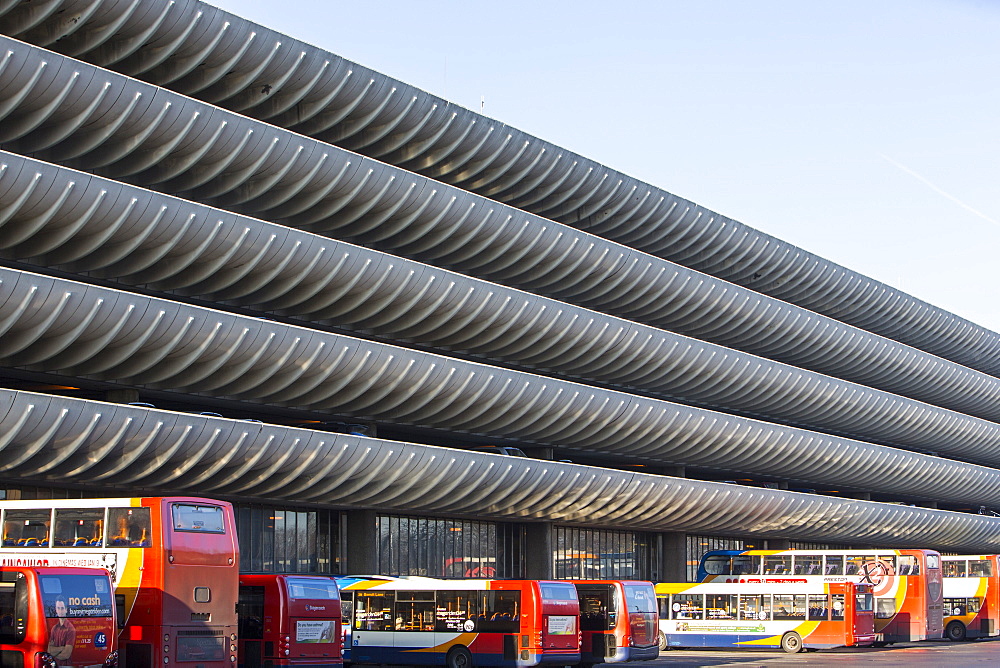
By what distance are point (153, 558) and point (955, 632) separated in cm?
4275

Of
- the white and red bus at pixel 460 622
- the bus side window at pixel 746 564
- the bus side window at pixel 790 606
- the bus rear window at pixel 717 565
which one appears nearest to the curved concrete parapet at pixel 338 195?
the bus rear window at pixel 717 565

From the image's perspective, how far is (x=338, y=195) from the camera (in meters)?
50.3

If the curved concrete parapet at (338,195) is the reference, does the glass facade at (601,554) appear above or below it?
below

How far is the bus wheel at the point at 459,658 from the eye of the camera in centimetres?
3588

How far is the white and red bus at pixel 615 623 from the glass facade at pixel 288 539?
730 inches

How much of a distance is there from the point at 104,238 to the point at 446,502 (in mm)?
19238

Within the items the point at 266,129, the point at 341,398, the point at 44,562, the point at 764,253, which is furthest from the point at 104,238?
the point at 764,253

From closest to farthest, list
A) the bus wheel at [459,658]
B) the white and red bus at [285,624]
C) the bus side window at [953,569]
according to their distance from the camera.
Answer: the white and red bus at [285,624] → the bus wheel at [459,658] → the bus side window at [953,569]

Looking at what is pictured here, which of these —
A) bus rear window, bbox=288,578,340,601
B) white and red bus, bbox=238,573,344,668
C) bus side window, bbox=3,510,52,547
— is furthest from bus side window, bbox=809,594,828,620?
bus side window, bbox=3,510,52,547

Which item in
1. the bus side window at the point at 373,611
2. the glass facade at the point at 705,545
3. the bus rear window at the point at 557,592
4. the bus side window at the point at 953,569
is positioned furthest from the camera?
the glass facade at the point at 705,545

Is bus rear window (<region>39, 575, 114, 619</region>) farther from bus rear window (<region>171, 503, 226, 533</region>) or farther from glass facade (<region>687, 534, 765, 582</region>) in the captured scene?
glass facade (<region>687, 534, 765, 582</region>)

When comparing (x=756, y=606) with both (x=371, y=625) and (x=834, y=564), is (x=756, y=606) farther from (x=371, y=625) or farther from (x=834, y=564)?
(x=371, y=625)

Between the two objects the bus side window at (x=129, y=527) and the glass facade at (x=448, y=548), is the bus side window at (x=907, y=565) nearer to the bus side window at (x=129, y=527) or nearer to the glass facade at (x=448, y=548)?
the glass facade at (x=448, y=548)

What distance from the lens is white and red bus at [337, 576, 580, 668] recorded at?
115 feet
